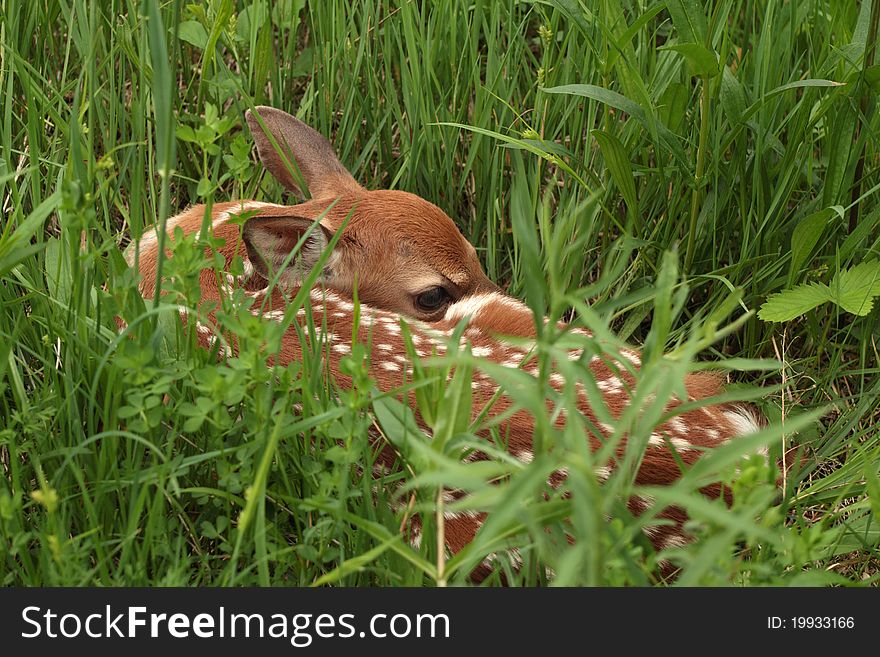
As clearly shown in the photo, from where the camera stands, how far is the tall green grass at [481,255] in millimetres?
1981

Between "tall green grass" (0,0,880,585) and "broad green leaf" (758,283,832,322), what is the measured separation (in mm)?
57

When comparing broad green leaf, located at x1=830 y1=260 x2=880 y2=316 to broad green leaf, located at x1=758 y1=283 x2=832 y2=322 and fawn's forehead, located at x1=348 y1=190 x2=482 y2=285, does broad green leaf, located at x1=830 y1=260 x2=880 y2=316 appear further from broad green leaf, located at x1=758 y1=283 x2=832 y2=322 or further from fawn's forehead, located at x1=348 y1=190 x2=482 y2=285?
fawn's forehead, located at x1=348 y1=190 x2=482 y2=285

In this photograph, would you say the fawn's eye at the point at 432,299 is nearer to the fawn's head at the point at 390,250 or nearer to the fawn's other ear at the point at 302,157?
the fawn's head at the point at 390,250

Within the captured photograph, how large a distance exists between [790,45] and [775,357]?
98 cm

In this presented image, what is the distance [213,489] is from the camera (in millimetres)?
2262

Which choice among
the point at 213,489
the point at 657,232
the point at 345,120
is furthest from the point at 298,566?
the point at 345,120

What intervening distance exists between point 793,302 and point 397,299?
3.98 ft

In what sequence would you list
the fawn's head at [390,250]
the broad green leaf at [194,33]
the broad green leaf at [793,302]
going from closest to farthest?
the broad green leaf at [793,302] < the fawn's head at [390,250] < the broad green leaf at [194,33]

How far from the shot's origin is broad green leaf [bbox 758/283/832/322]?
3.08m

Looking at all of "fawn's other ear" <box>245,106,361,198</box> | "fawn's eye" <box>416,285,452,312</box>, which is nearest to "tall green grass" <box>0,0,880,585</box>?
"fawn's other ear" <box>245,106,361,198</box>

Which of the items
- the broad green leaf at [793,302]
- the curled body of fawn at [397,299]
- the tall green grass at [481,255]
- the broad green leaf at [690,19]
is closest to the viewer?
the tall green grass at [481,255]

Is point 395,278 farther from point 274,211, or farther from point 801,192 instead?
point 801,192

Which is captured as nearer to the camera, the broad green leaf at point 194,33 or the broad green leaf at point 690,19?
the broad green leaf at point 690,19

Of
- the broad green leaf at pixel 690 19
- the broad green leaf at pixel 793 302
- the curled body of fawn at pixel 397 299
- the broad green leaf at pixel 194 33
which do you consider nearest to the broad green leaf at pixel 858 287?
the broad green leaf at pixel 793 302
